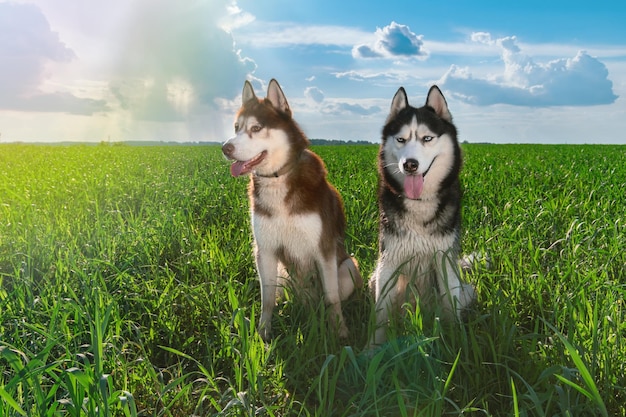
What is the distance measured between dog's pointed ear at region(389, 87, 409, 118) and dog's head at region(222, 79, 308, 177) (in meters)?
0.75

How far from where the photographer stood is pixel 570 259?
475 centimetres

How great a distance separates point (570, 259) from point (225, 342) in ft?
9.95

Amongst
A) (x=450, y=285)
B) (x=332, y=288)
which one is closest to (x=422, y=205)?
(x=450, y=285)

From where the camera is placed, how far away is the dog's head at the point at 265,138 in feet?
13.6

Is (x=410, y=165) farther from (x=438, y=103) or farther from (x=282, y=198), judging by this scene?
(x=282, y=198)

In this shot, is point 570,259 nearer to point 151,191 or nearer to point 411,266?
point 411,266

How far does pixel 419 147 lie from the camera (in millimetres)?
3906

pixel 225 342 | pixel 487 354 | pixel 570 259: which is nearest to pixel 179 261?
pixel 225 342

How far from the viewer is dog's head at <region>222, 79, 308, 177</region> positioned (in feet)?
13.6

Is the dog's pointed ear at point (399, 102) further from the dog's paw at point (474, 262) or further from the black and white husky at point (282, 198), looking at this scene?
the dog's paw at point (474, 262)

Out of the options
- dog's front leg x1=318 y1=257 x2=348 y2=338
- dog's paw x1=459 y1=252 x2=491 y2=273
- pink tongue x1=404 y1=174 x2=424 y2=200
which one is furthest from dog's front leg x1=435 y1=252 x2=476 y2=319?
dog's front leg x1=318 y1=257 x2=348 y2=338

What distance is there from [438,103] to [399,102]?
29 cm

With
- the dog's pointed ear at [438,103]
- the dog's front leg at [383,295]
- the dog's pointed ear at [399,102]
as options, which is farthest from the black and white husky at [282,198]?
the dog's pointed ear at [438,103]

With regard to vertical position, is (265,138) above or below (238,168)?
above
